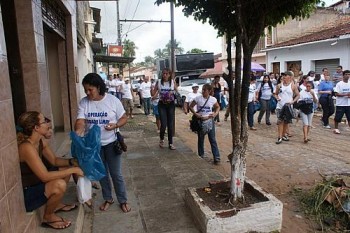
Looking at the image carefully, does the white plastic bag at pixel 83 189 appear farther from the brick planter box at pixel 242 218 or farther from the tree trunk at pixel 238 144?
the tree trunk at pixel 238 144

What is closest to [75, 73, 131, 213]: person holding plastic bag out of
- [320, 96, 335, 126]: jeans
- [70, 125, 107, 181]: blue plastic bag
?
[70, 125, 107, 181]: blue plastic bag

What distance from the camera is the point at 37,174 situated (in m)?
2.80

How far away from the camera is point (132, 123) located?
1087cm

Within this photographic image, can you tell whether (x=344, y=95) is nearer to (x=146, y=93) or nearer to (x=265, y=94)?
(x=265, y=94)

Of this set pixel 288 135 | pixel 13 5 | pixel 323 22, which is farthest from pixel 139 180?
pixel 323 22

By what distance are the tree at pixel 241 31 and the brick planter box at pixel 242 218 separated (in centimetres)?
30

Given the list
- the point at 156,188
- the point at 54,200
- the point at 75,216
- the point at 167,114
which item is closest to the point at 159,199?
the point at 156,188

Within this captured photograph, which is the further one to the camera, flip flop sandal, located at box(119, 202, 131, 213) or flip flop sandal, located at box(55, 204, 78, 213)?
flip flop sandal, located at box(119, 202, 131, 213)

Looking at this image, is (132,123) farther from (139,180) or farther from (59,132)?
(139,180)

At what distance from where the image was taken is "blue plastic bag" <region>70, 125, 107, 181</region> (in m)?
3.07

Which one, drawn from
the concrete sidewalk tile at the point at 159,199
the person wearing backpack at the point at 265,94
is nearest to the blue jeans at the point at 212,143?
the concrete sidewalk tile at the point at 159,199

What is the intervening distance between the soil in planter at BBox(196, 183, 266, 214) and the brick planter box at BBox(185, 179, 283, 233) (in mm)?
88

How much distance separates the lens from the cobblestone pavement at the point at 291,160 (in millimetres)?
4461

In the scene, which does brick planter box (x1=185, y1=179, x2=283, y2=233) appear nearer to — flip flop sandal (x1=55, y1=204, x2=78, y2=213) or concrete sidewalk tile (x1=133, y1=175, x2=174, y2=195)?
concrete sidewalk tile (x1=133, y1=175, x2=174, y2=195)
